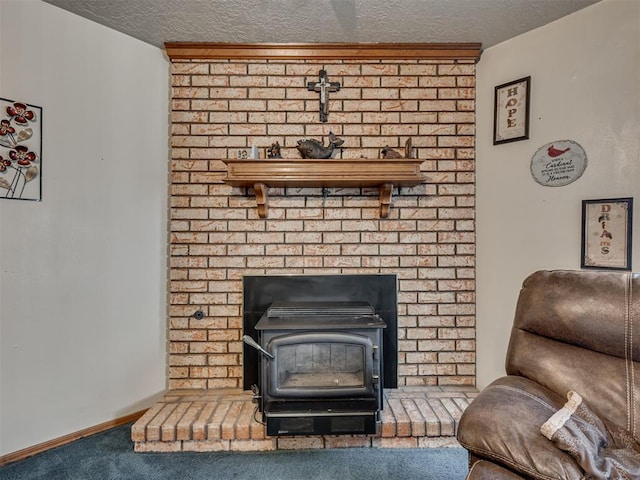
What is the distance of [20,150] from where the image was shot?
5.65 ft

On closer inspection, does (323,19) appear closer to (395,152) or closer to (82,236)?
(395,152)

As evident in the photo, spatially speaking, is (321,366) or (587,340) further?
(321,366)

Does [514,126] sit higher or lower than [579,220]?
higher

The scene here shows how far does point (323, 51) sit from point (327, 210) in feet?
3.35

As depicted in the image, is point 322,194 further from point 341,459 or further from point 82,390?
point 82,390

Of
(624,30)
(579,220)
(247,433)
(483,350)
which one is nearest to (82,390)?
(247,433)

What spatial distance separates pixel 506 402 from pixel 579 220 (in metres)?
1.23

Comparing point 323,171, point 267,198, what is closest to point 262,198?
point 267,198

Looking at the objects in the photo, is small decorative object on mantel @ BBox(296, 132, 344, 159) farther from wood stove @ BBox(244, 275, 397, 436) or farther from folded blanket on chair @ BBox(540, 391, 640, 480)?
folded blanket on chair @ BBox(540, 391, 640, 480)

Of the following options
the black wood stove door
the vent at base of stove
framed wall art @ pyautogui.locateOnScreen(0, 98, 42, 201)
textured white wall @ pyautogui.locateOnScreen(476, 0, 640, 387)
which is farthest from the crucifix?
the vent at base of stove

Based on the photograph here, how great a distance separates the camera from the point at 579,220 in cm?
181

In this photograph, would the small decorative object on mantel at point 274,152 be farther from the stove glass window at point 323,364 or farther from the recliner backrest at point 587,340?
the recliner backrest at point 587,340

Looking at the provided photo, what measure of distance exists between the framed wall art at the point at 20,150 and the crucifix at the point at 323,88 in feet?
5.03

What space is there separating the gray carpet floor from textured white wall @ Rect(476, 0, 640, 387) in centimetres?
72
